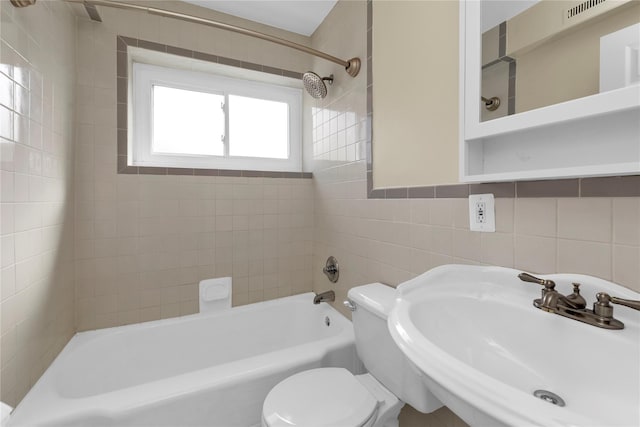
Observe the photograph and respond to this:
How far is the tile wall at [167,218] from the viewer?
152 centimetres

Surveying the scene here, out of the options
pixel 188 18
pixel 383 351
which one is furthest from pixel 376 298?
pixel 188 18

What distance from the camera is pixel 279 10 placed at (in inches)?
70.1

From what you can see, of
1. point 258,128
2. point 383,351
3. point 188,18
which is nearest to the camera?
point 383,351

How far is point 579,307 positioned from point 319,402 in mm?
777

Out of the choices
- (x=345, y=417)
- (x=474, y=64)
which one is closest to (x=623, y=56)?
(x=474, y=64)

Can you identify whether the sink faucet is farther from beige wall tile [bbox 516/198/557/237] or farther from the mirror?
the mirror

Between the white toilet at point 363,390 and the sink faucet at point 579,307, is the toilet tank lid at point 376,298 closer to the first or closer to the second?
the white toilet at point 363,390

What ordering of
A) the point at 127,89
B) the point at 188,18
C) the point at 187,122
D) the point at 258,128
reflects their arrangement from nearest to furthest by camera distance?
the point at 188,18
the point at 127,89
the point at 187,122
the point at 258,128

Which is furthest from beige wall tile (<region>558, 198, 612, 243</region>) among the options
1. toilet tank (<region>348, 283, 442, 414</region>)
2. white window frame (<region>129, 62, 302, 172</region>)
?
white window frame (<region>129, 62, 302, 172</region>)

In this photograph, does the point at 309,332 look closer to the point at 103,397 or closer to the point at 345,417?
the point at 345,417

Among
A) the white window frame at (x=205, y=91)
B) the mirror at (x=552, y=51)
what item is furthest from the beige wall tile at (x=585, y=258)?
the white window frame at (x=205, y=91)

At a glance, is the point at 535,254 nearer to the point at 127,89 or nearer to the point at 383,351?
the point at 383,351

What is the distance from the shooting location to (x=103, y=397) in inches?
37.6

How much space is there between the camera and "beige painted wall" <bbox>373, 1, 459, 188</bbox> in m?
1.04
